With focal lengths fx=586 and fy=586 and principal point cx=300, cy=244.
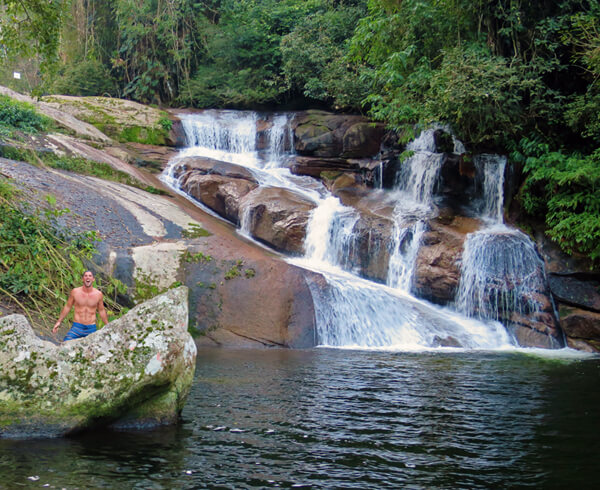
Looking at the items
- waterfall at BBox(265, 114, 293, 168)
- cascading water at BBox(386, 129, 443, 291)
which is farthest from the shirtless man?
waterfall at BBox(265, 114, 293, 168)

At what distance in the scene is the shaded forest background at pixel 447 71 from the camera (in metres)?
14.1

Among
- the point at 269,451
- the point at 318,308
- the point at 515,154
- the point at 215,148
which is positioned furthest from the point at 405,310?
the point at 215,148

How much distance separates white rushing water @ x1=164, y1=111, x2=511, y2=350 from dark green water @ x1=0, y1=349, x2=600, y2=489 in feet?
12.4

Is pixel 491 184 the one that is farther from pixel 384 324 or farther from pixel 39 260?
pixel 39 260

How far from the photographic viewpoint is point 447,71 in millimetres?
15266

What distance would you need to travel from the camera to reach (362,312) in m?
13.4

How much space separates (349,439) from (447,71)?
11933mm

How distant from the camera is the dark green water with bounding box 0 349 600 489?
471 cm

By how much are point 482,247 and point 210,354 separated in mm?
7550

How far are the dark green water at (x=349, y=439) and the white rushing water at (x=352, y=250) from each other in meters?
3.79

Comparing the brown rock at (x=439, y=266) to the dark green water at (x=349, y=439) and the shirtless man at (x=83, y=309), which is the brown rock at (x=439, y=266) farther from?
the shirtless man at (x=83, y=309)

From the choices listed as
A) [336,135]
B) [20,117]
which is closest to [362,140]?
[336,135]

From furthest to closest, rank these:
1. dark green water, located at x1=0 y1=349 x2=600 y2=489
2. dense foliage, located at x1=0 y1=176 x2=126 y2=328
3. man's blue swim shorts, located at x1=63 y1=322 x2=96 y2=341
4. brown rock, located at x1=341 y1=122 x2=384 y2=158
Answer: brown rock, located at x1=341 y1=122 x2=384 y2=158 → dense foliage, located at x1=0 y1=176 x2=126 y2=328 → man's blue swim shorts, located at x1=63 y1=322 x2=96 y2=341 → dark green water, located at x1=0 y1=349 x2=600 y2=489

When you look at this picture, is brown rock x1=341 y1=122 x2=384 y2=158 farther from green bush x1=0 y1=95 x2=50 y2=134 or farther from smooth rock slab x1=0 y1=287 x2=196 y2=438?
smooth rock slab x1=0 y1=287 x2=196 y2=438
